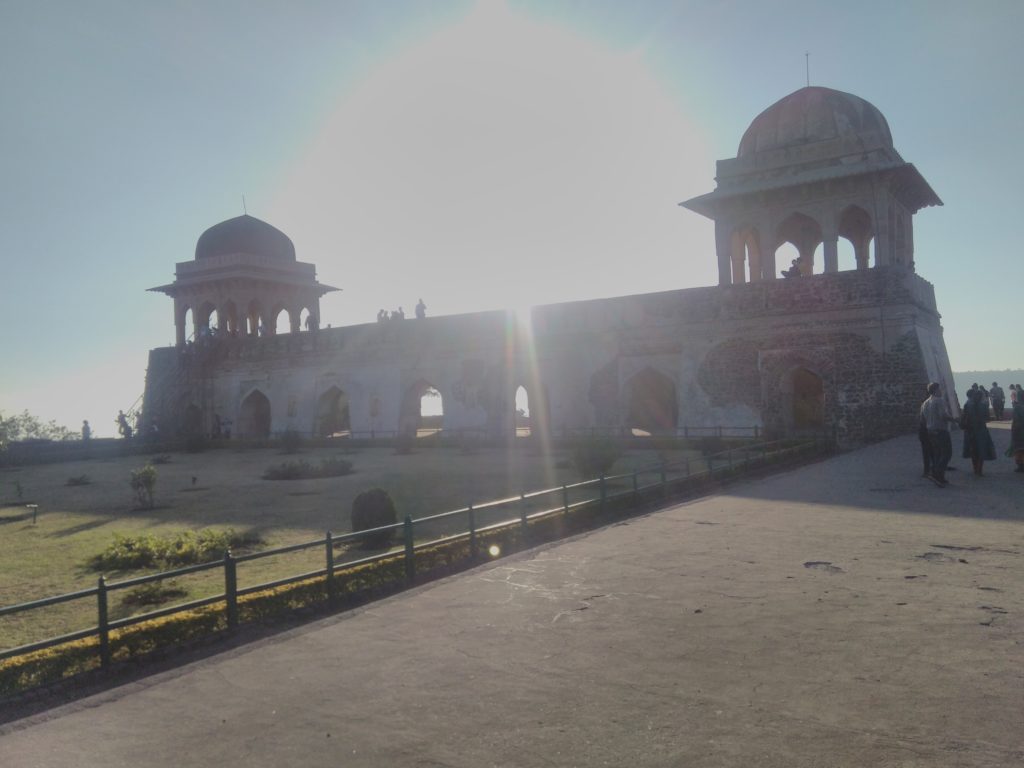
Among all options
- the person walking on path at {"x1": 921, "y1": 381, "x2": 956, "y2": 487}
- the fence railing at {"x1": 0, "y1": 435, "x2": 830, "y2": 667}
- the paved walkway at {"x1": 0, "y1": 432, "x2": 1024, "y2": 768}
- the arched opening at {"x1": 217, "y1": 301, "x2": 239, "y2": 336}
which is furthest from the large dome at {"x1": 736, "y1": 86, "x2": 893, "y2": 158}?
the arched opening at {"x1": 217, "y1": 301, "x2": 239, "y2": 336}

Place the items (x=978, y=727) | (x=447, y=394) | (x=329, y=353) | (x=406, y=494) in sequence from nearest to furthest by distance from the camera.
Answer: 1. (x=978, y=727)
2. (x=406, y=494)
3. (x=447, y=394)
4. (x=329, y=353)

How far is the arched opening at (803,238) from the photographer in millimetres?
23109

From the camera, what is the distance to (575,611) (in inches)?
209

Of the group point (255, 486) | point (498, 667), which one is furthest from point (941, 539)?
point (255, 486)

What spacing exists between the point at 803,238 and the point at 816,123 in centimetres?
367

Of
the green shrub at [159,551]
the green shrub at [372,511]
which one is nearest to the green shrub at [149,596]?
the green shrub at [159,551]

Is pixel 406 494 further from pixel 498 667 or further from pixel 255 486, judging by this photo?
pixel 498 667

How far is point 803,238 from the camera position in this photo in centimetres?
2364

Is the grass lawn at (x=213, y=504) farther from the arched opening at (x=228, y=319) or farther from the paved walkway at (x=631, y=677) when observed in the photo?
the arched opening at (x=228, y=319)

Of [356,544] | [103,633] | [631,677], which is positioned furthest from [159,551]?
[631,677]

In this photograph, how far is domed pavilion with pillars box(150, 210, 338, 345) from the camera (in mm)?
30359

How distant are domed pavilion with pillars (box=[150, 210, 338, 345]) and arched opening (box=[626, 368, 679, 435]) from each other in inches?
568

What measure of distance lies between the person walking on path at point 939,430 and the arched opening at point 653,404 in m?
11.9

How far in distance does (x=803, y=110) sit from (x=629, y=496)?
15.7 m
